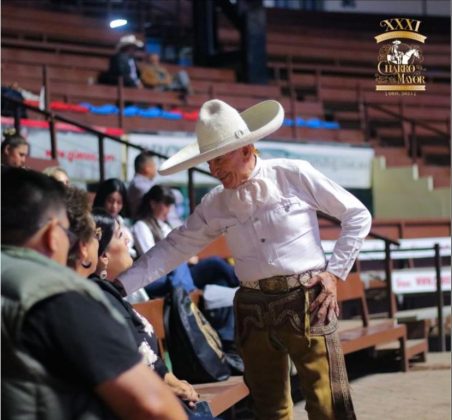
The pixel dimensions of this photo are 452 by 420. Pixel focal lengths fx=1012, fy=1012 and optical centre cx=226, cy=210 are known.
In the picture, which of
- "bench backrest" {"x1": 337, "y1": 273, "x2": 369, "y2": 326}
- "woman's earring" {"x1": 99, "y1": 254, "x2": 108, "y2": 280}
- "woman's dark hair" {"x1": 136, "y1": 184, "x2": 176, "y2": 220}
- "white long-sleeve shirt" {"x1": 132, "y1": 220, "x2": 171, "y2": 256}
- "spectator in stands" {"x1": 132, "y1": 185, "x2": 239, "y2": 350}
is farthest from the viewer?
"bench backrest" {"x1": 337, "y1": 273, "x2": 369, "y2": 326}

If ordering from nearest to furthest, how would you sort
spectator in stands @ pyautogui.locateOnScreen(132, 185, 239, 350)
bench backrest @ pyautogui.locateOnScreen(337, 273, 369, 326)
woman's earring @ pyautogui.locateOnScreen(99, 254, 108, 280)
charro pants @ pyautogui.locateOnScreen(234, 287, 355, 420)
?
woman's earring @ pyautogui.locateOnScreen(99, 254, 108, 280)
charro pants @ pyautogui.locateOnScreen(234, 287, 355, 420)
spectator in stands @ pyautogui.locateOnScreen(132, 185, 239, 350)
bench backrest @ pyautogui.locateOnScreen(337, 273, 369, 326)

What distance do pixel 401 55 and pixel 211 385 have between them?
6.34ft

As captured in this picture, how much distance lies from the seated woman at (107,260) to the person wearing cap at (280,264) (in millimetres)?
206

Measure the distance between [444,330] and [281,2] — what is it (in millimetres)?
16036

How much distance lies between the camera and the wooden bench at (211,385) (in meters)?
4.94

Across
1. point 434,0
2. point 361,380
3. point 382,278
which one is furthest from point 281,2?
point 361,380

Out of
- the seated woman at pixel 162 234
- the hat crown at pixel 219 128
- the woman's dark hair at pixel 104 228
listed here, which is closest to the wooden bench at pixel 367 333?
the seated woman at pixel 162 234

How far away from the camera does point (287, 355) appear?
4.04 meters

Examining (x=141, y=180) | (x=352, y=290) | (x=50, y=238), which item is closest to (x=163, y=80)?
(x=141, y=180)

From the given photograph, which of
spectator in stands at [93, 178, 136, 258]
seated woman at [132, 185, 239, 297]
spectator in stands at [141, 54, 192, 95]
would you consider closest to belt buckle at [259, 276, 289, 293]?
seated woman at [132, 185, 239, 297]

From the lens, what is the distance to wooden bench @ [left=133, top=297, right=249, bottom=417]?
4938mm

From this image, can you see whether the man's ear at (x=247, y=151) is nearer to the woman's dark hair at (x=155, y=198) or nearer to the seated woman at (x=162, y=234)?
the seated woman at (x=162, y=234)

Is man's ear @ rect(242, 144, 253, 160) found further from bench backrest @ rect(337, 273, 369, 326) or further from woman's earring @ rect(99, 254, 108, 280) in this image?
bench backrest @ rect(337, 273, 369, 326)

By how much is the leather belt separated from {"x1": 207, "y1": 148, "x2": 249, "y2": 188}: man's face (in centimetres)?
40
